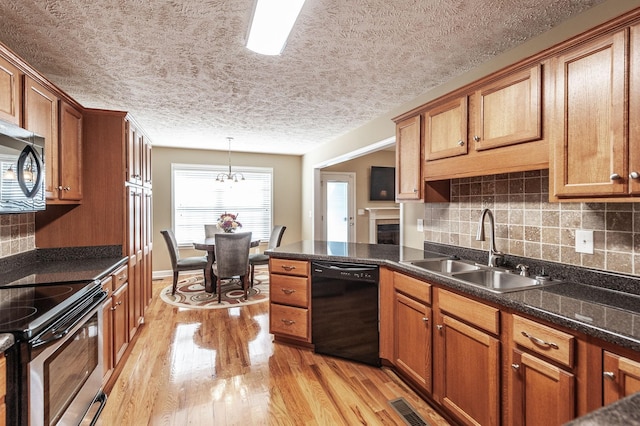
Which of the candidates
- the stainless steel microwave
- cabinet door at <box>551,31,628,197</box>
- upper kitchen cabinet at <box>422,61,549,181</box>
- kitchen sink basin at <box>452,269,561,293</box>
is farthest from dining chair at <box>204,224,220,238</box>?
cabinet door at <box>551,31,628,197</box>

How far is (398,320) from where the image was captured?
237 centimetres

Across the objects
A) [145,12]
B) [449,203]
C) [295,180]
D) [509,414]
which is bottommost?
[509,414]

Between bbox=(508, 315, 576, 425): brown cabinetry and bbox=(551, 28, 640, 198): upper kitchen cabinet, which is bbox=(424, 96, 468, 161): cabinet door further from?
bbox=(508, 315, 576, 425): brown cabinetry

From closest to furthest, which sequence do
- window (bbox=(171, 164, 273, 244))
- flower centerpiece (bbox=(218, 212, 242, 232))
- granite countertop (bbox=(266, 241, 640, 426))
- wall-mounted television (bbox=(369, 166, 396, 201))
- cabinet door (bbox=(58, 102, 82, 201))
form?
1. granite countertop (bbox=(266, 241, 640, 426))
2. cabinet door (bbox=(58, 102, 82, 201))
3. flower centerpiece (bbox=(218, 212, 242, 232))
4. window (bbox=(171, 164, 273, 244))
5. wall-mounted television (bbox=(369, 166, 396, 201))

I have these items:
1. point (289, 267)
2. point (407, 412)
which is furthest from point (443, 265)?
point (289, 267)

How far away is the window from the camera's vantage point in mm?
5927

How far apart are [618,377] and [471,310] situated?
645 millimetres

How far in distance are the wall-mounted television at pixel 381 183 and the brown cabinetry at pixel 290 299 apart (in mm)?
A: 4050

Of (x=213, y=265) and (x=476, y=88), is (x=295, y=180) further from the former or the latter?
(x=476, y=88)

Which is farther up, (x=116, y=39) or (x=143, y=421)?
(x=116, y=39)

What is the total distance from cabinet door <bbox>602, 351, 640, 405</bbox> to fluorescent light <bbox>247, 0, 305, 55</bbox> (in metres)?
1.95

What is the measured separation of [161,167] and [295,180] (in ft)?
8.35

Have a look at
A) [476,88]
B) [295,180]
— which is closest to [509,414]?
[476,88]

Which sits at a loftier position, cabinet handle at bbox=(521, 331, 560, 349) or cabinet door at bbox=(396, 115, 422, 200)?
cabinet door at bbox=(396, 115, 422, 200)
